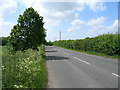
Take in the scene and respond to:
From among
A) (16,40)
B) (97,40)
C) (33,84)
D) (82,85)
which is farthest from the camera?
(97,40)

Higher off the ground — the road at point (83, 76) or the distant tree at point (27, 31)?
the distant tree at point (27, 31)

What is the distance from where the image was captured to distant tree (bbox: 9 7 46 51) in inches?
748

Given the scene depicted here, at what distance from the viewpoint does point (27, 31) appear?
19406mm

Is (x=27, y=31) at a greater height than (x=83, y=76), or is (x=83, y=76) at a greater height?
(x=27, y=31)

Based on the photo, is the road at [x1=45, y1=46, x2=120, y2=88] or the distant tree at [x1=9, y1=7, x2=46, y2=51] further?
the distant tree at [x1=9, y1=7, x2=46, y2=51]

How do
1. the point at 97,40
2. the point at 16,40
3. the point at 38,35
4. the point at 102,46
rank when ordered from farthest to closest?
the point at 97,40 < the point at 102,46 < the point at 38,35 < the point at 16,40

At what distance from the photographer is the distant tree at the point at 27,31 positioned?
1900cm

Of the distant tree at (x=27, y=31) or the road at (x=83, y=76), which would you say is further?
the distant tree at (x=27, y=31)

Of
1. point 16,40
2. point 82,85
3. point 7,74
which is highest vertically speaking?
point 16,40

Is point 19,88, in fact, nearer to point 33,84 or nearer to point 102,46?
point 33,84

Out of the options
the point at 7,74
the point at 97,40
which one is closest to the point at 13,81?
the point at 7,74

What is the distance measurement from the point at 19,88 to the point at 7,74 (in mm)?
1402

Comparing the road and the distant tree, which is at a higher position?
the distant tree

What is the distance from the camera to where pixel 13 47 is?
18938 millimetres
